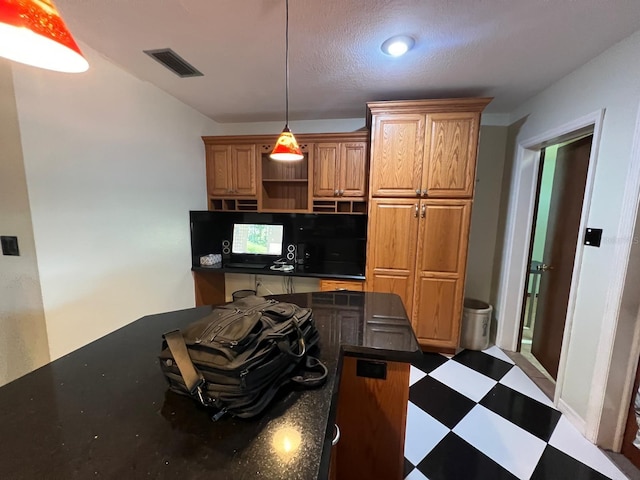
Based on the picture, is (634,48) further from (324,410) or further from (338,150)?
(324,410)

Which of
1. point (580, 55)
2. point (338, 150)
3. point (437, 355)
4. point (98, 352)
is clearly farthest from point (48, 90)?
point (437, 355)

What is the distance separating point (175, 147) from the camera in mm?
2520

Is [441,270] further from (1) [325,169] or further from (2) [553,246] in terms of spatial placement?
(1) [325,169]

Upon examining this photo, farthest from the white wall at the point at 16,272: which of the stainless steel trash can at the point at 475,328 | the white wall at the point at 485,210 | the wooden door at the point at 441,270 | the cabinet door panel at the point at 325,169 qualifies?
the white wall at the point at 485,210

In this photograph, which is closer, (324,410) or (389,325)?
(324,410)

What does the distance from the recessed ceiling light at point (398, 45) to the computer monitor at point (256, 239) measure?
195 cm

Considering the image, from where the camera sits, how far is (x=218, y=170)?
3.00 metres

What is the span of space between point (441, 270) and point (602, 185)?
3.86 feet

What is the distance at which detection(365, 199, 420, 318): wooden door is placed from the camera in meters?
2.42

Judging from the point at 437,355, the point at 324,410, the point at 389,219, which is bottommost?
the point at 437,355

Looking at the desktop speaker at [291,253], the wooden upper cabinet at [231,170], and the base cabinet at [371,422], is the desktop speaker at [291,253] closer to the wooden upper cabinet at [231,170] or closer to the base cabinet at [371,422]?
the wooden upper cabinet at [231,170]

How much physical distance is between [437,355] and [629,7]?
8.52ft

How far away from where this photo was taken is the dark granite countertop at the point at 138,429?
1.75ft

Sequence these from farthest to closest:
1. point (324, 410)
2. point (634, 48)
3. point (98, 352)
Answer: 1. point (634, 48)
2. point (98, 352)
3. point (324, 410)
